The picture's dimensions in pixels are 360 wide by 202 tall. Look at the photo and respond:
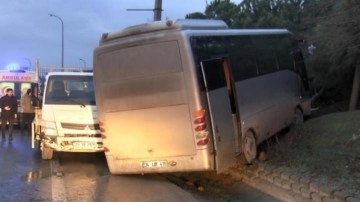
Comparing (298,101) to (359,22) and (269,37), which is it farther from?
(359,22)

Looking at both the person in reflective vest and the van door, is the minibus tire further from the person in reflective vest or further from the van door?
the person in reflective vest

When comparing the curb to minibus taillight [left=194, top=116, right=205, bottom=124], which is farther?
minibus taillight [left=194, top=116, right=205, bottom=124]

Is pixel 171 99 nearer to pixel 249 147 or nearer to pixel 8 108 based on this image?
pixel 249 147

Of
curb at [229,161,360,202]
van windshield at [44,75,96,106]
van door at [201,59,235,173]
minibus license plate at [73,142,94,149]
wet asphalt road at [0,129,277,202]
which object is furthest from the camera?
van windshield at [44,75,96,106]

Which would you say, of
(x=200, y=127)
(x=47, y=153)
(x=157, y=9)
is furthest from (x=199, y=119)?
(x=157, y=9)

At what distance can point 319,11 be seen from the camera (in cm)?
1471

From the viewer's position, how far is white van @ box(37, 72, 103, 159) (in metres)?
12.5

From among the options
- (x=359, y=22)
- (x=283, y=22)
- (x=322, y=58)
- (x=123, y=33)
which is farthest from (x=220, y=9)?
(x=123, y=33)

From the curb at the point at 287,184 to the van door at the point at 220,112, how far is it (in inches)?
22.9

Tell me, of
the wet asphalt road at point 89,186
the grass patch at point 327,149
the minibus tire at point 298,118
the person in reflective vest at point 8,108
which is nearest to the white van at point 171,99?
the wet asphalt road at point 89,186

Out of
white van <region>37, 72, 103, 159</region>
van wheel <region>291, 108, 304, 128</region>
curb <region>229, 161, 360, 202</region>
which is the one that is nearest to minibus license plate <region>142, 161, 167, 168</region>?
curb <region>229, 161, 360, 202</region>

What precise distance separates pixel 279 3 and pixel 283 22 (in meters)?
4.89

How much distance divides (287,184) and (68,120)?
224 inches

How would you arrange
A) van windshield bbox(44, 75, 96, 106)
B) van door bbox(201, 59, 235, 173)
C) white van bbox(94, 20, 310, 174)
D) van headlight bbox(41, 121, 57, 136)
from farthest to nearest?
van windshield bbox(44, 75, 96, 106) < van headlight bbox(41, 121, 57, 136) < van door bbox(201, 59, 235, 173) < white van bbox(94, 20, 310, 174)
